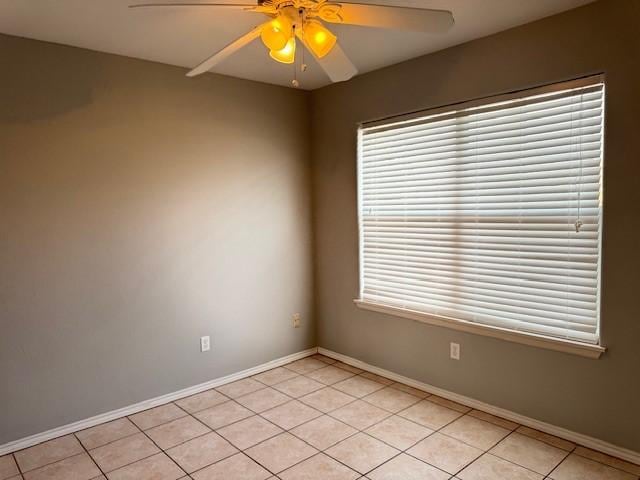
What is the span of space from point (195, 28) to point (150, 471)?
2.40m

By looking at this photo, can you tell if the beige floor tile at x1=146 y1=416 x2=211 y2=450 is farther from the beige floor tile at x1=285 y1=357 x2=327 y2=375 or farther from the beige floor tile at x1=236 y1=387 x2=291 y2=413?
the beige floor tile at x1=285 y1=357 x2=327 y2=375

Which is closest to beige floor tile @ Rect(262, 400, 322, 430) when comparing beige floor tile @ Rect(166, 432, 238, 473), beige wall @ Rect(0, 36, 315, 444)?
beige floor tile @ Rect(166, 432, 238, 473)

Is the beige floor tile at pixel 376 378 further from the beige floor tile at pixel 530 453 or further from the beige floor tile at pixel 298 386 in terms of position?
the beige floor tile at pixel 530 453

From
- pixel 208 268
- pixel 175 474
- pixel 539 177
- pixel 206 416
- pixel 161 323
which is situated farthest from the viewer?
pixel 208 268

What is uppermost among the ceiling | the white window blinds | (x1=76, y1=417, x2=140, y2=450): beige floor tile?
the ceiling

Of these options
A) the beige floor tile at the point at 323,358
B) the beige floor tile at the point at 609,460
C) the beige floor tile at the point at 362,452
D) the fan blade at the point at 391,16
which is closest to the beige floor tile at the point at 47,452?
the beige floor tile at the point at 362,452

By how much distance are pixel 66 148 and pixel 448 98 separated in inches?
95.5

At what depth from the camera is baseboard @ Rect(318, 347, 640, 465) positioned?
2.44 m

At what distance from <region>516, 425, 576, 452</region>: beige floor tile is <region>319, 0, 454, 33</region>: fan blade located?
2.27 m

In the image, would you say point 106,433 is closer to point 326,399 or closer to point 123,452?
point 123,452

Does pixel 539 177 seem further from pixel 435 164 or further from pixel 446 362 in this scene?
pixel 446 362

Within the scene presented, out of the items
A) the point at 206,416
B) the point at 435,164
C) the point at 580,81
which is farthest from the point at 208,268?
the point at 580,81

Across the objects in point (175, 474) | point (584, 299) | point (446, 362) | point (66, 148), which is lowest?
point (175, 474)

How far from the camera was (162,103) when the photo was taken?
3195 millimetres
